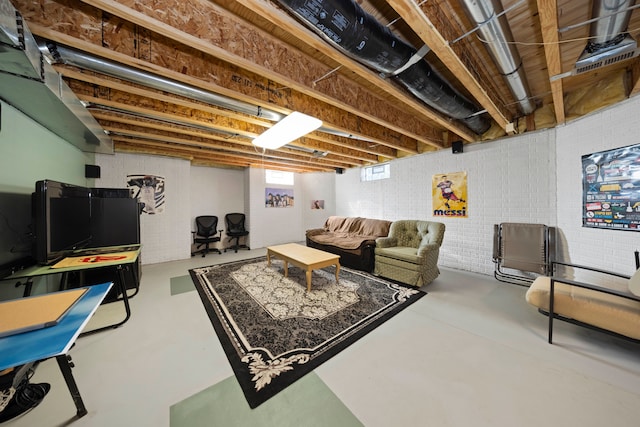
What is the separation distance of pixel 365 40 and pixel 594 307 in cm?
279

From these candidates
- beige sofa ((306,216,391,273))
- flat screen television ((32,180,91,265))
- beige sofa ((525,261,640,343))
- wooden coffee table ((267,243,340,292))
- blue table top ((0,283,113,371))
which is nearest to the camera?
blue table top ((0,283,113,371))

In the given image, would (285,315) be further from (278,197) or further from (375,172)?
(278,197)

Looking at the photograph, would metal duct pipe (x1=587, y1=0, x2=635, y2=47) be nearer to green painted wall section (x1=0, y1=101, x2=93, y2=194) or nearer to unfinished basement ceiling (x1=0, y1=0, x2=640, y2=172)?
unfinished basement ceiling (x1=0, y1=0, x2=640, y2=172)

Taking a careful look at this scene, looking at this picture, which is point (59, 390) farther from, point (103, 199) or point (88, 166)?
point (88, 166)

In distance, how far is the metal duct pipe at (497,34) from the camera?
1229mm

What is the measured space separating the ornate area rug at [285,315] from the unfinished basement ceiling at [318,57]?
91.0 inches

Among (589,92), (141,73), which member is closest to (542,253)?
(589,92)

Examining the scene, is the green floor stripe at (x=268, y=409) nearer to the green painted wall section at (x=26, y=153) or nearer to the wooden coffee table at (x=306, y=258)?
the wooden coffee table at (x=306, y=258)

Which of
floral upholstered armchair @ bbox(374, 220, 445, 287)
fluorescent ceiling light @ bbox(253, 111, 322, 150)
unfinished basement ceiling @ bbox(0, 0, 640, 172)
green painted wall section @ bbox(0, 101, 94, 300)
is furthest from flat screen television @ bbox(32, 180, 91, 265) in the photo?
floral upholstered armchair @ bbox(374, 220, 445, 287)

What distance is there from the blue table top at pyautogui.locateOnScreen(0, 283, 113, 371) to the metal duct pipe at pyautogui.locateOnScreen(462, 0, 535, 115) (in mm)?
2650

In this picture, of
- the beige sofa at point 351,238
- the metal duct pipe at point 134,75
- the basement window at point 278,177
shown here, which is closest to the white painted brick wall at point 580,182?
the beige sofa at point 351,238

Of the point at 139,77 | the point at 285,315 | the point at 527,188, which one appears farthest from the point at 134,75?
the point at 527,188

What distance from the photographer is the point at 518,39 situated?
177 cm

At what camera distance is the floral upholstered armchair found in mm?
3172
